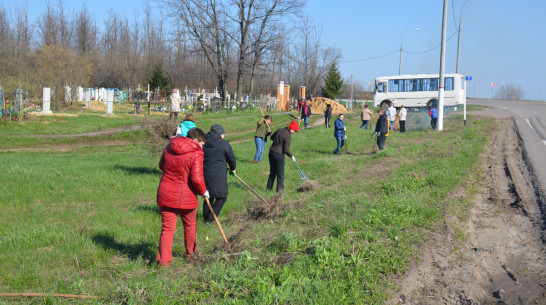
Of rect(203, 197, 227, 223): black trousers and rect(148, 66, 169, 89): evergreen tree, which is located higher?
rect(148, 66, 169, 89): evergreen tree

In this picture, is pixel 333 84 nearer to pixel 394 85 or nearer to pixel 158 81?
pixel 394 85

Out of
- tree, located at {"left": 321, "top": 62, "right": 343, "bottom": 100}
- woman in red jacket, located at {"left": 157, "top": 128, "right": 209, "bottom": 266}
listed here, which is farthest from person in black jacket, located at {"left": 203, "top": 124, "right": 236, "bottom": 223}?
tree, located at {"left": 321, "top": 62, "right": 343, "bottom": 100}

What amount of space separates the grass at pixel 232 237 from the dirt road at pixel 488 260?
237 millimetres

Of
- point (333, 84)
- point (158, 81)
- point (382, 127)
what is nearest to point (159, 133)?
point (382, 127)

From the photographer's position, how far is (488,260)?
5.82 m

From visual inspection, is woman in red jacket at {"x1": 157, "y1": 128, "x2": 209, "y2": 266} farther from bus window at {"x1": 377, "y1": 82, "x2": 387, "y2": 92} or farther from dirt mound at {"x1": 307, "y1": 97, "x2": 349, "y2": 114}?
dirt mound at {"x1": 307, "y1": 97, "x2": 349, "y2": 114}

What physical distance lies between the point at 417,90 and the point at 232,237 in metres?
35.2

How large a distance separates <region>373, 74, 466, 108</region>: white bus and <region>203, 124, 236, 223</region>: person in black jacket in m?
31.0

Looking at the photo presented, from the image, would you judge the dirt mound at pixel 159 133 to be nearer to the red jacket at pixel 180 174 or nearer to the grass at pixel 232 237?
the grass at pixel 232 237

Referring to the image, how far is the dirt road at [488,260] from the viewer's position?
193 inches

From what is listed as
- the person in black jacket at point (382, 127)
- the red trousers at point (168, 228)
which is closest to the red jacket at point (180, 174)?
the red trousers at point (168, 228)

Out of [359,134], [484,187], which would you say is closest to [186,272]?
[484,187]

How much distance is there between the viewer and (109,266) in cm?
574

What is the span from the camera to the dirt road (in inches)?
193
